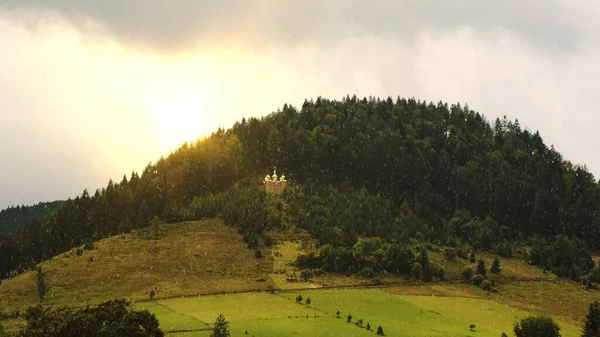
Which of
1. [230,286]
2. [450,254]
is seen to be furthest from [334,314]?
[450,254]

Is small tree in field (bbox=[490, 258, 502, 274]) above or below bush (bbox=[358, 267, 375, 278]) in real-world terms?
above

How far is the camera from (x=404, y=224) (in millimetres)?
187000

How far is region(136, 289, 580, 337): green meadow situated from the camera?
99750 mm

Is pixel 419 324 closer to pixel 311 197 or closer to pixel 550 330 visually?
pixel 550 330

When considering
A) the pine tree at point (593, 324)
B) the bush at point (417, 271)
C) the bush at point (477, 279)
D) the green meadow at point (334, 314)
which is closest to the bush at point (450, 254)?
the bush at point (477, 279)

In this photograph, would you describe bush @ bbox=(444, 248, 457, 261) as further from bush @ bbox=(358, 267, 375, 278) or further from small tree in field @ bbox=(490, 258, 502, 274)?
bush @ bbox=(358, 267, 375, 278)

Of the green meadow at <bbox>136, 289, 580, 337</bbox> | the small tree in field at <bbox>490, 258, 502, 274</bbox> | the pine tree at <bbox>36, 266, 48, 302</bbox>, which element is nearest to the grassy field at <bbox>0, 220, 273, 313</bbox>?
the pine tree at <bbox>36, 266, 48, 302</bbox>

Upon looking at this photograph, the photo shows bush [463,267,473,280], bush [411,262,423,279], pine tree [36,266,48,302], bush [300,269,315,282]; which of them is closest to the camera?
pine tree [36,266,48,302]

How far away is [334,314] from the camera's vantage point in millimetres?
112750

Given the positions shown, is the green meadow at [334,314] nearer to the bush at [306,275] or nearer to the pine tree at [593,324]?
the bush at [306,275]

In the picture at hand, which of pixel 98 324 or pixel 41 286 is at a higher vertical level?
pixel 98 324

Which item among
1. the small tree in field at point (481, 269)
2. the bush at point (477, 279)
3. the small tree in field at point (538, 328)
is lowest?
the small tree in field at point (538, 328)

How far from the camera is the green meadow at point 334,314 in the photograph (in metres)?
99.8

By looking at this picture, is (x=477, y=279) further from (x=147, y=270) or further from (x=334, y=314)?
(x=147, y=270)
